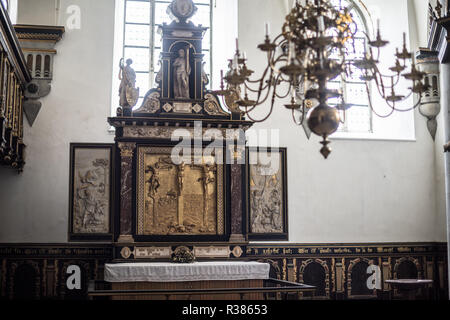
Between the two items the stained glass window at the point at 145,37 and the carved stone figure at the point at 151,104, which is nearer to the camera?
the carved stone figure at the point at 151,104

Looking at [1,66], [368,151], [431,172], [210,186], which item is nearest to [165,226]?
[210,186]

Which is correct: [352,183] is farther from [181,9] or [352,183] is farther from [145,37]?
[145,37]

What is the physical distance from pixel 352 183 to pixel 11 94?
26.3ft

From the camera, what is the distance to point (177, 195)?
42.1 feet

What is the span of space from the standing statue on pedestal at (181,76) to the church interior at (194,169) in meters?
0.03

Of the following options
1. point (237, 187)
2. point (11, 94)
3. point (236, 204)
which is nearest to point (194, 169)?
point (237, 187)

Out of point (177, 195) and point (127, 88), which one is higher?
A: point (127, 88)

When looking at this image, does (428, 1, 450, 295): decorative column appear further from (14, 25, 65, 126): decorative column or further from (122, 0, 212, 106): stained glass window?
(14, 25, 65, 126): decorative column

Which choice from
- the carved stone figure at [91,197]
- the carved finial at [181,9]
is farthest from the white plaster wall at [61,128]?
the carved finial at [181,9]

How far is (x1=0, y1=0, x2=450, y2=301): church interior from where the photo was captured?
12.6 metres

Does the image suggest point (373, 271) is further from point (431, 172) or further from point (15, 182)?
point (15, 182)

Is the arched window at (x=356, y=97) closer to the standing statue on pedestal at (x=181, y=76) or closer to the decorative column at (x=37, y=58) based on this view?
the standing statue on pedestal at (x=181, y=76)

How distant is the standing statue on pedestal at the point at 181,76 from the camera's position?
42.5 ft

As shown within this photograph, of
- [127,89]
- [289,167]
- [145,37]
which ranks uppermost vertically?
[145,37]
